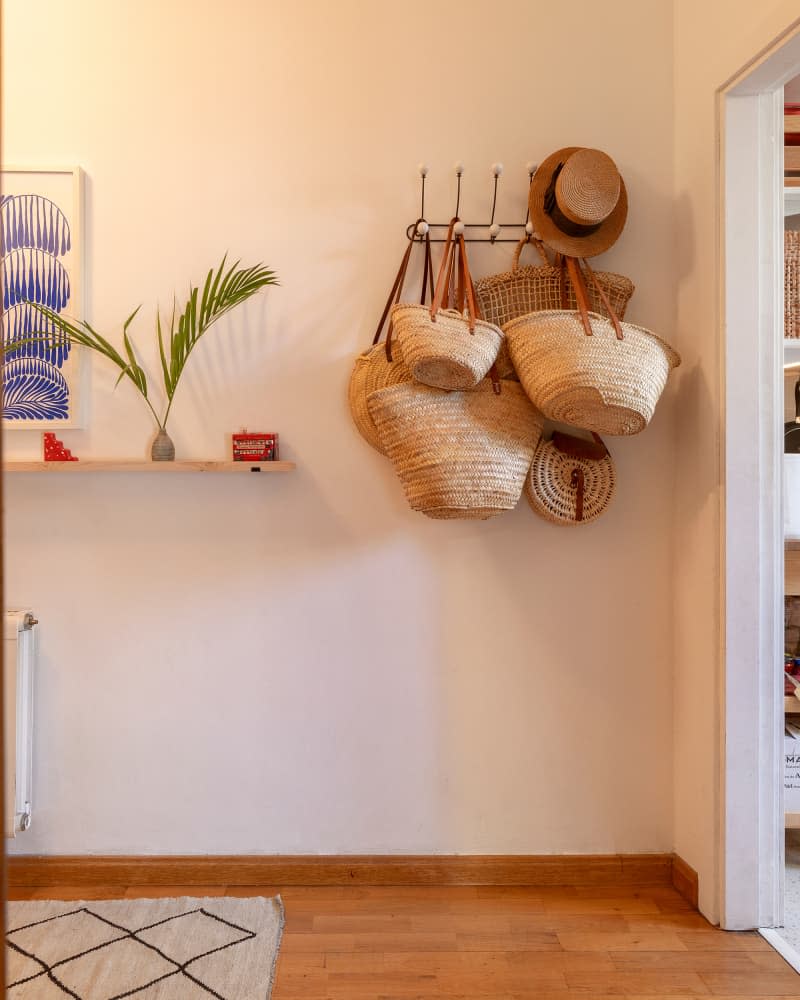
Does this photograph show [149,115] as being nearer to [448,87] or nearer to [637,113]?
[448,87]

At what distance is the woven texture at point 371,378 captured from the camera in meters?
1.99

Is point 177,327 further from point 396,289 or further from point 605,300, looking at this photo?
point 605,300

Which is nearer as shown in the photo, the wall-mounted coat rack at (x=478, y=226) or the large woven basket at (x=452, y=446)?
the large woven basket at (x=452, y=446)

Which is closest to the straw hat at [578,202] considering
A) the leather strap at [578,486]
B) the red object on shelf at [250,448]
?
the leather strap at [578,486]

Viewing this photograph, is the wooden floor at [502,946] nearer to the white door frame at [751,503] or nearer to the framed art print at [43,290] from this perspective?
the white door frame at [751,503]

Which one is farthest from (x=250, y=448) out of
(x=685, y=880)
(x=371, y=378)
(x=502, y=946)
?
(x=685, y=880)

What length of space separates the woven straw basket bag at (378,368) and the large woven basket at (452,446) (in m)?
0.10

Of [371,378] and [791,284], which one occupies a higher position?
[791,284]

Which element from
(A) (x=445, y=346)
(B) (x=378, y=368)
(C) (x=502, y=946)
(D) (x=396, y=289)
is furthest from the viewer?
(D) (x=396, y=289)

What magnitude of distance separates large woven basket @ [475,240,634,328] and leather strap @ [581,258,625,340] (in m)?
0.02

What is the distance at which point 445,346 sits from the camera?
1801 millimetres

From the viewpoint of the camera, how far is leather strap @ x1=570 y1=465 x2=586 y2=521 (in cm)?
210

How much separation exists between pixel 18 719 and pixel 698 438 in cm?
187

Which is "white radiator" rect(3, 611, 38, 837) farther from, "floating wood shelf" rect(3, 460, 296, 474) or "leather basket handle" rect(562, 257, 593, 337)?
"leather basket handle" rect(562, 257, 593, 337)
